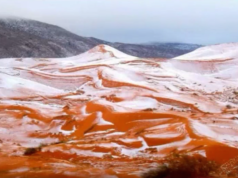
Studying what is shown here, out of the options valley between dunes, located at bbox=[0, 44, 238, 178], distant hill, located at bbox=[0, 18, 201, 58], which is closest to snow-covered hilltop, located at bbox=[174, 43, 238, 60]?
valley between dunes, located at bbox=[0, 44, 238, 178]

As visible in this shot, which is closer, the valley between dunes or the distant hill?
the valley between dunes

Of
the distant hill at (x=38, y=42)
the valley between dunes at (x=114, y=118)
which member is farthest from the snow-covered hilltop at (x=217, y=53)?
the distant hill at (x=38, y=42)

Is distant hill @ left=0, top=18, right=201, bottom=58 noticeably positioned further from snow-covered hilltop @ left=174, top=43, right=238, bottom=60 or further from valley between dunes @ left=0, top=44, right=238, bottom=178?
valley between dunes @ left=0, top=44, right=238, bottom=178

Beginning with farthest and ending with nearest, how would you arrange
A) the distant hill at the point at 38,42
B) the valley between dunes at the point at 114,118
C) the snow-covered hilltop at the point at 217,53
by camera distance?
the distant hill at the point at 38,42
the snow-covered hilltop at the point at 217,53
the valley between dunes at the point at 114,118

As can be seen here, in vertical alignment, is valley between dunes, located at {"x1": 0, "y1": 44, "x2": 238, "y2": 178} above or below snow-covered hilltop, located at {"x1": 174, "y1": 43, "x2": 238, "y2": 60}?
below

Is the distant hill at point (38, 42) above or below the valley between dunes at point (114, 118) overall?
above

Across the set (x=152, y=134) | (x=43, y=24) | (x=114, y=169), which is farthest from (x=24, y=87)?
(x=43, y=24)

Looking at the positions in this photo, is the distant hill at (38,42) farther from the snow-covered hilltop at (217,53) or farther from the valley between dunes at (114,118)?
the valley between dunes at (114,118)

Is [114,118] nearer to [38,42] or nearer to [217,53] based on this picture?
[217,53]
